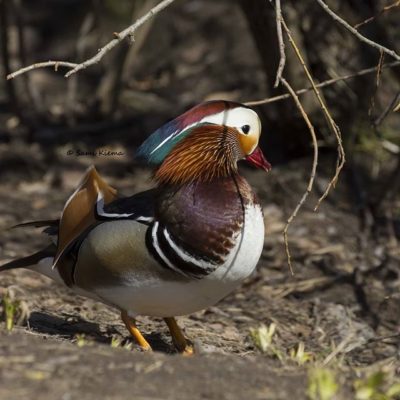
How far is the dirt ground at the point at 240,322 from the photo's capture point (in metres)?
2.95

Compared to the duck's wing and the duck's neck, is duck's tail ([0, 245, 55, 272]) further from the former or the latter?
the duck's neck

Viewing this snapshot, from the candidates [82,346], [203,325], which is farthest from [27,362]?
[203,325]

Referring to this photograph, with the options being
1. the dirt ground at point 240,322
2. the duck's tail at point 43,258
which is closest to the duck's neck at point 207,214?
the dirt ground at point 240,322

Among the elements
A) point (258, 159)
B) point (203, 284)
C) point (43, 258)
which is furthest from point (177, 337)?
point (258, 159)

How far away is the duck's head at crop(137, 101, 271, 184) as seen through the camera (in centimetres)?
406

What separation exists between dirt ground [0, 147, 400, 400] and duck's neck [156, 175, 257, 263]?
15.2 inches

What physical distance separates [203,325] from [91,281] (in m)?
1.00

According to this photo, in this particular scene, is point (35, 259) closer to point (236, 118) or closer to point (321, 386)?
point (236, 118)

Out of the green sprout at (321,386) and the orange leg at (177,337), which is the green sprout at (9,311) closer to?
the orange leg at (177,337)

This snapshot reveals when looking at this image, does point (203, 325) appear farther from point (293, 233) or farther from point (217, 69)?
point (217, 69)

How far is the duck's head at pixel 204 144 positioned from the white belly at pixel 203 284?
0.29 m

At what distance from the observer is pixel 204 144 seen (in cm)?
416

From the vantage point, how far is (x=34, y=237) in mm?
6262

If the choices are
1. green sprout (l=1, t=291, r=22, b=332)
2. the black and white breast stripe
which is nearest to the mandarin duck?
the black and white breast stripe
